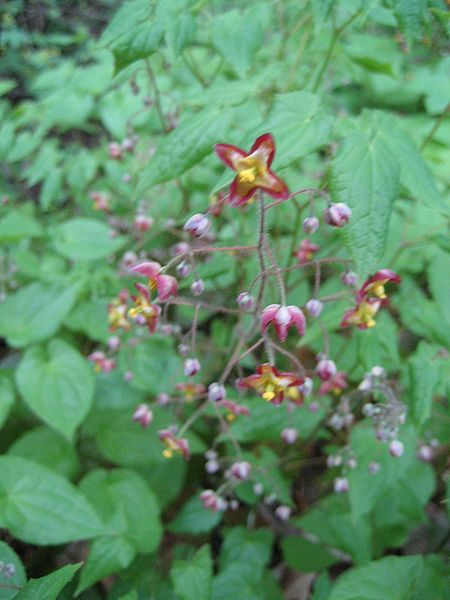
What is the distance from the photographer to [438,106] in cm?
290

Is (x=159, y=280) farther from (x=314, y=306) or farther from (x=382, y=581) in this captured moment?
(x=382, y=581)

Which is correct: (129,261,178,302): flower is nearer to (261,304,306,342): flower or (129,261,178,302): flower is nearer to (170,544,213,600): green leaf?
(261,304,306,342): flower

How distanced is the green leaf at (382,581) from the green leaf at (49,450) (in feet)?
4.19

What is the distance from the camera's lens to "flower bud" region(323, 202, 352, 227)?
4.05 ft

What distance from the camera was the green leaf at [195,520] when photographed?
88.0 inches

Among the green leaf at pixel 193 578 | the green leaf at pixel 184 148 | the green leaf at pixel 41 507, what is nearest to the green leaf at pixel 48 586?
the green leaf at pixel 41 507

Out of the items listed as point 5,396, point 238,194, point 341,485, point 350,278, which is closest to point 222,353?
point 341,485

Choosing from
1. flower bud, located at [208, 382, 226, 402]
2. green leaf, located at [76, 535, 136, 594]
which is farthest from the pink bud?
green leaf, located at [76, 535, 136, 594]

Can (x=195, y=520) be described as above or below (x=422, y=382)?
below

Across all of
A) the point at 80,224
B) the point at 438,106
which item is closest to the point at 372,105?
the point at 438,106

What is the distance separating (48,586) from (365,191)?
49.7 inches

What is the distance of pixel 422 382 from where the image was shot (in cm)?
166

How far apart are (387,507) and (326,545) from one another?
352 mm

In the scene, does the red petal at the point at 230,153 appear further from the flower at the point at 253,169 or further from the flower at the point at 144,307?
the flower at the point at 144,307
